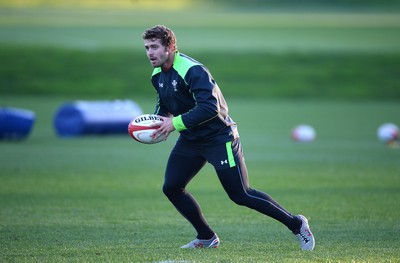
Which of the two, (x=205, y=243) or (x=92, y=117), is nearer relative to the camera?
(x=205, y=243)

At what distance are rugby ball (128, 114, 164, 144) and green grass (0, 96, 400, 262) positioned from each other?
44.5 inches

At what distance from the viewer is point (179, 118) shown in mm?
8750

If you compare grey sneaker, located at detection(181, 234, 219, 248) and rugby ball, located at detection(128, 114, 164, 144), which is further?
grey sneaker, located at detection(181, 234, 219, 248)

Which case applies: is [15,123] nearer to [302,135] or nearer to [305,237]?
[302,135]

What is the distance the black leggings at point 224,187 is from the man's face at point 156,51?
1.03m

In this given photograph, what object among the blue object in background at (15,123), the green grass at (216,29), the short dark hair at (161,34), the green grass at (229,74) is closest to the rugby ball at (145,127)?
the short dark hair at (161,34)

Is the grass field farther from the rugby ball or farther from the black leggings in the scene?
the rugby ball

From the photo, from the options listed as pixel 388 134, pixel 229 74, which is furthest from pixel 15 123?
pixel 229 74

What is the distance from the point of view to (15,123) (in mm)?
20438

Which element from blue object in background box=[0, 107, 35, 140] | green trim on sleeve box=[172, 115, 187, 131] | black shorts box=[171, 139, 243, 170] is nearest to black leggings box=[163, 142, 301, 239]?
black shorts box=[171, 139, 243, 170]

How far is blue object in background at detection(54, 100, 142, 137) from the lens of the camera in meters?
21.5

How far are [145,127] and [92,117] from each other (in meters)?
12.5

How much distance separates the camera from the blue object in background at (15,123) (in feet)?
66.4

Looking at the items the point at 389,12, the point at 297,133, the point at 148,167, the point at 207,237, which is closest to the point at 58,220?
the point at 207,237
